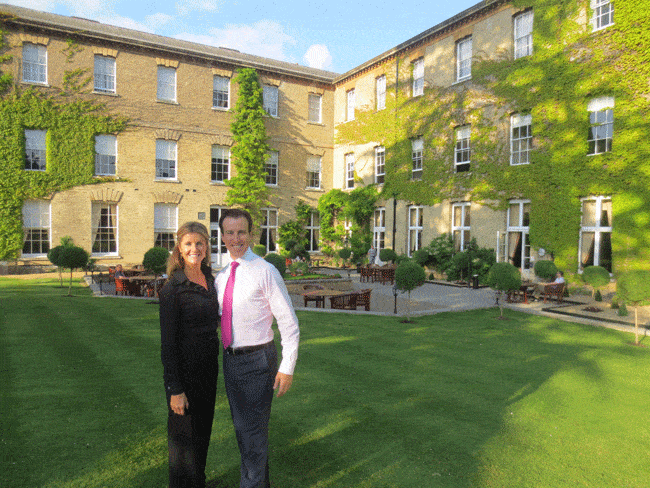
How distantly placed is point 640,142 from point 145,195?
66.7ft

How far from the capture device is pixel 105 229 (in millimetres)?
21047

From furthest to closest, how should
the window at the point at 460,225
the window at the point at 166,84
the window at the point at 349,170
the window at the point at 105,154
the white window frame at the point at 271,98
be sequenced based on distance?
the window at the point at 349,170
the white window frame at the point at 271,98
the window at the point at 166,84
the window at the point at 105,154
the window at the point at 460,225

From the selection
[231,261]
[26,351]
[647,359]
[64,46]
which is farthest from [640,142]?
[64,46]

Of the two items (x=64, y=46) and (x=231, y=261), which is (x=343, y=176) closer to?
(x=64, y=46)

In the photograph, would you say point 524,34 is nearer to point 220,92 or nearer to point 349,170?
point 349,170

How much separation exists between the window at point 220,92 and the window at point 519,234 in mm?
15785

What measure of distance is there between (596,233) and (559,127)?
3.90m

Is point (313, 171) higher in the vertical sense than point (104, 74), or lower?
lower

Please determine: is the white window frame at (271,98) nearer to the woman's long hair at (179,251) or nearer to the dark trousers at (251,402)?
the woman's long hair at (179,251)

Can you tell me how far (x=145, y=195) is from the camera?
21781mm

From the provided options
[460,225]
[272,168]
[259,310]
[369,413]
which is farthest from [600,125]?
[272,168]

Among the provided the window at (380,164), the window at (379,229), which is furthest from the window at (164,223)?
the window at (380,164)

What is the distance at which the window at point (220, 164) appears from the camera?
78.2ft

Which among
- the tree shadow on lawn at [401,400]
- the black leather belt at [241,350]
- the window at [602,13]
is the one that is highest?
the window at [602,13]
